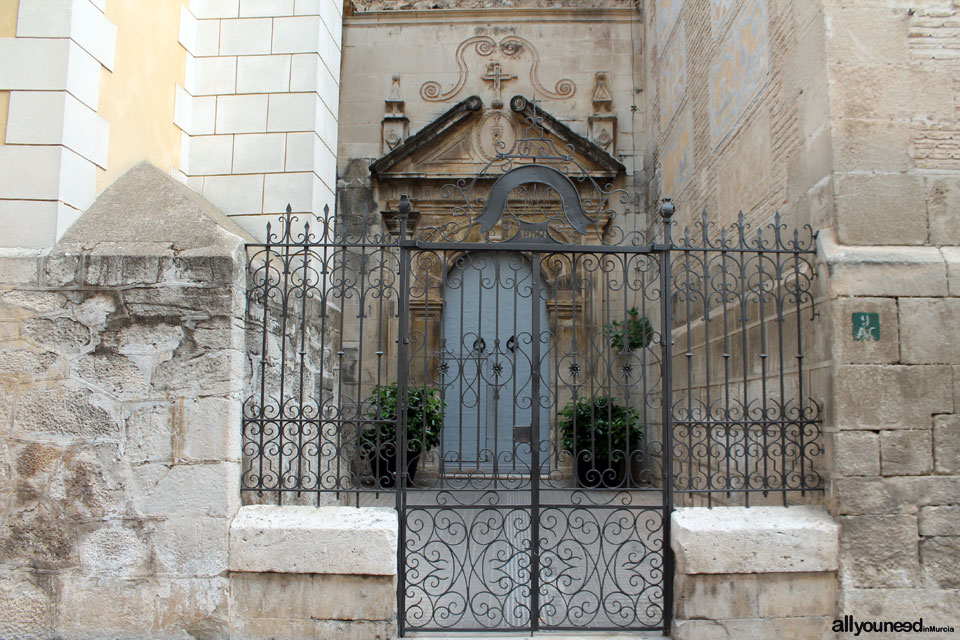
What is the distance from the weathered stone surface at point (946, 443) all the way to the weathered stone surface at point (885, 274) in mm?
688

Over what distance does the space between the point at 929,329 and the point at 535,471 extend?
7.46 ft

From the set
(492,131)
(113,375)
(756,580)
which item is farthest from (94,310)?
(492,131)

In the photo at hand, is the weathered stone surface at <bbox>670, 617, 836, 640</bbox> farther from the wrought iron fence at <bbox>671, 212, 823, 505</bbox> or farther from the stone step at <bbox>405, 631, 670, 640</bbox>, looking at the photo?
the wrought iron fence at <bbox>671, 212, 823, 505</bbox>

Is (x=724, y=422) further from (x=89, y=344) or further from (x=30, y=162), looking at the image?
(x=30, y=162)

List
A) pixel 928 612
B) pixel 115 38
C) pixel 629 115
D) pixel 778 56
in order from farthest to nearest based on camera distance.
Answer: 1. pixel 629 115
2. pixel 778 56
3. pixel 115 38
4. pixel 928 612

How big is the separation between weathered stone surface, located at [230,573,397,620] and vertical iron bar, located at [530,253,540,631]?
2.48 ft

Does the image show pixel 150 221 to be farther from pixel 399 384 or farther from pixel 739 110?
pixel 739 110

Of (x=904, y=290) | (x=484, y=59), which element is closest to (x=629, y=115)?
(x=484, y=59)

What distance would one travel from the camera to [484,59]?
9016 mm

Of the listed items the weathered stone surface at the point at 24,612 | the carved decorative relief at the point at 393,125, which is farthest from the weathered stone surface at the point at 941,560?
the carved decorative relief at the point at 393,125

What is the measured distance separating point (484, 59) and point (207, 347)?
6.49 metres

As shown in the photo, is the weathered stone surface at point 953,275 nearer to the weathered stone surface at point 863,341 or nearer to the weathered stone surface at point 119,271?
the weathered stone surface at point 863,341

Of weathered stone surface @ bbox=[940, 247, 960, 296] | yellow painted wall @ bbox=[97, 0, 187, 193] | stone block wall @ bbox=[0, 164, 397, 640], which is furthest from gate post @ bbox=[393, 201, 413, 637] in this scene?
weathered stone surface @ bbox=[940, 247, 960, 296]

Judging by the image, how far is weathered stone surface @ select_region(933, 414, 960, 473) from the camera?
3725 millimetres
